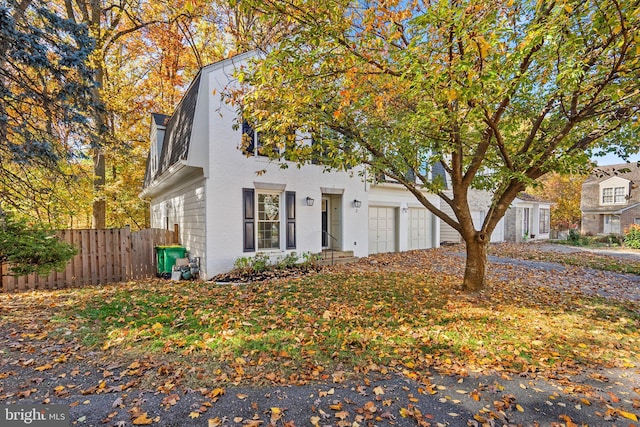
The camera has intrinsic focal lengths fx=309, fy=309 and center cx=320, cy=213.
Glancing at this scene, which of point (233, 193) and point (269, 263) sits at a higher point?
point (233, 193)

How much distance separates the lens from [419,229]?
16328 mm

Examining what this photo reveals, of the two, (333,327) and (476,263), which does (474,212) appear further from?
(333,327)

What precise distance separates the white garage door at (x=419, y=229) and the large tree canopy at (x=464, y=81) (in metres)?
8.19

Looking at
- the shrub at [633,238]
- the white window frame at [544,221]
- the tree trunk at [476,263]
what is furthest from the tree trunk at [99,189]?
the shrub at [633,238]

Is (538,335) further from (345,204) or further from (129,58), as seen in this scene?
(129,58)

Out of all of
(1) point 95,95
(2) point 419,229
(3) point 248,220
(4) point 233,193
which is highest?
(1) point 95,95

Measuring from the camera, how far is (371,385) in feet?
11.3

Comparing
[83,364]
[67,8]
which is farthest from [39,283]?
[67,8]

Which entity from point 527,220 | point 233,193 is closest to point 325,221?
point 233,193

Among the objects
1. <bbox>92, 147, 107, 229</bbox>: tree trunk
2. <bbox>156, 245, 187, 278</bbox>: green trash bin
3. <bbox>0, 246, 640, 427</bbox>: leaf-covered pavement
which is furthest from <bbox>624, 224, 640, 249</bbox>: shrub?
<bbox>92, 147, 107, 229</bbox>: tree trunk

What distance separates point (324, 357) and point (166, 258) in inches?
297

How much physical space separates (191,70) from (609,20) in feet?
64.1

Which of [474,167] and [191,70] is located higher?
[191,70]

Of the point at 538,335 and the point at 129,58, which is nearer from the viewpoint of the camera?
the point at 538,335
